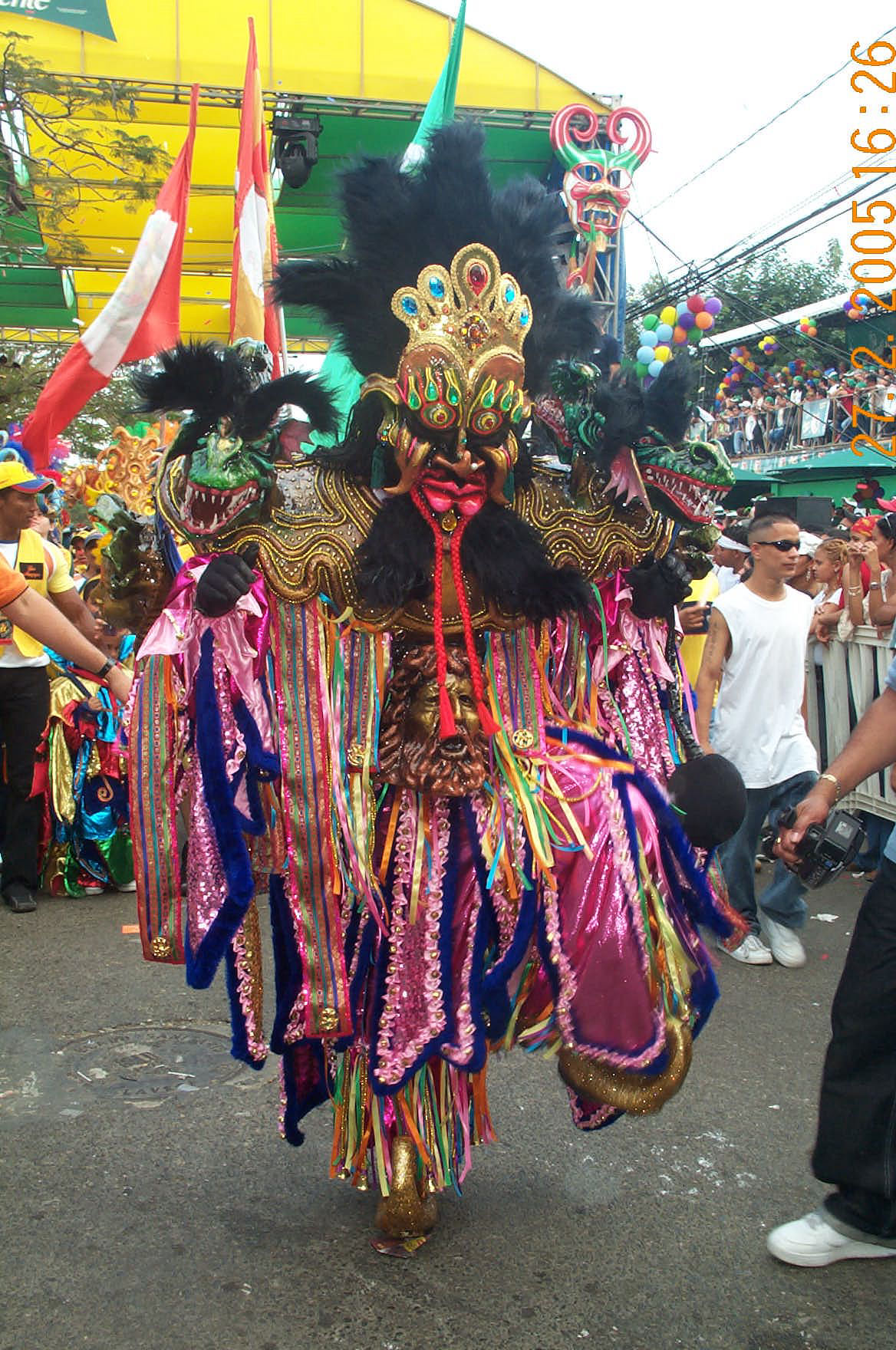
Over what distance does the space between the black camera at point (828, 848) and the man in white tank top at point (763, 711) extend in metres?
2.47

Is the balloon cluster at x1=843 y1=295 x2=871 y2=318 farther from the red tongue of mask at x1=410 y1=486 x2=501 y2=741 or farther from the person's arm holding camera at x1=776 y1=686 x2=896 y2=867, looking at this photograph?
the red tongue of mask at x1=410 y1=486 x2=501 y2=741

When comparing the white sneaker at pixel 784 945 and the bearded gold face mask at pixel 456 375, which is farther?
the white sneaker at pixel 784 945

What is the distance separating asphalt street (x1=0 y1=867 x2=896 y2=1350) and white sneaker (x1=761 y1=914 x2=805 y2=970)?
0.90 m

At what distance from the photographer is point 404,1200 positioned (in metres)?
2.75

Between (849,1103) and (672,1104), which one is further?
(672,1104)

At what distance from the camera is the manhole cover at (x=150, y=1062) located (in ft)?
12.3

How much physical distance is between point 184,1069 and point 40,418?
15.0ft

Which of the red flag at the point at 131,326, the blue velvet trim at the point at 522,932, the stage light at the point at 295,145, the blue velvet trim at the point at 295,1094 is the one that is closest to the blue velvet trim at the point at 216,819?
the blue velvet trim at the point at 295,1094

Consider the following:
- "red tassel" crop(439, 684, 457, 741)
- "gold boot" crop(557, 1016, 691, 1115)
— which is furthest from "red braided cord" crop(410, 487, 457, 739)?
"gold boot" crop(557, 1016, 691, 1115)

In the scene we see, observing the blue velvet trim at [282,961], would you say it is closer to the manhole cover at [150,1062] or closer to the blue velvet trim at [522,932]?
the blue velvet trim at [522,932]

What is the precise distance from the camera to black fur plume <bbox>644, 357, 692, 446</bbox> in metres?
2.94

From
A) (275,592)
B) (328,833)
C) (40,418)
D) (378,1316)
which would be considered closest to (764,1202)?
(378,1316)

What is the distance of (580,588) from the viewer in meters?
2.85

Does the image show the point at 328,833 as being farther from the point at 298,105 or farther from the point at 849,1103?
the point at 298,105
